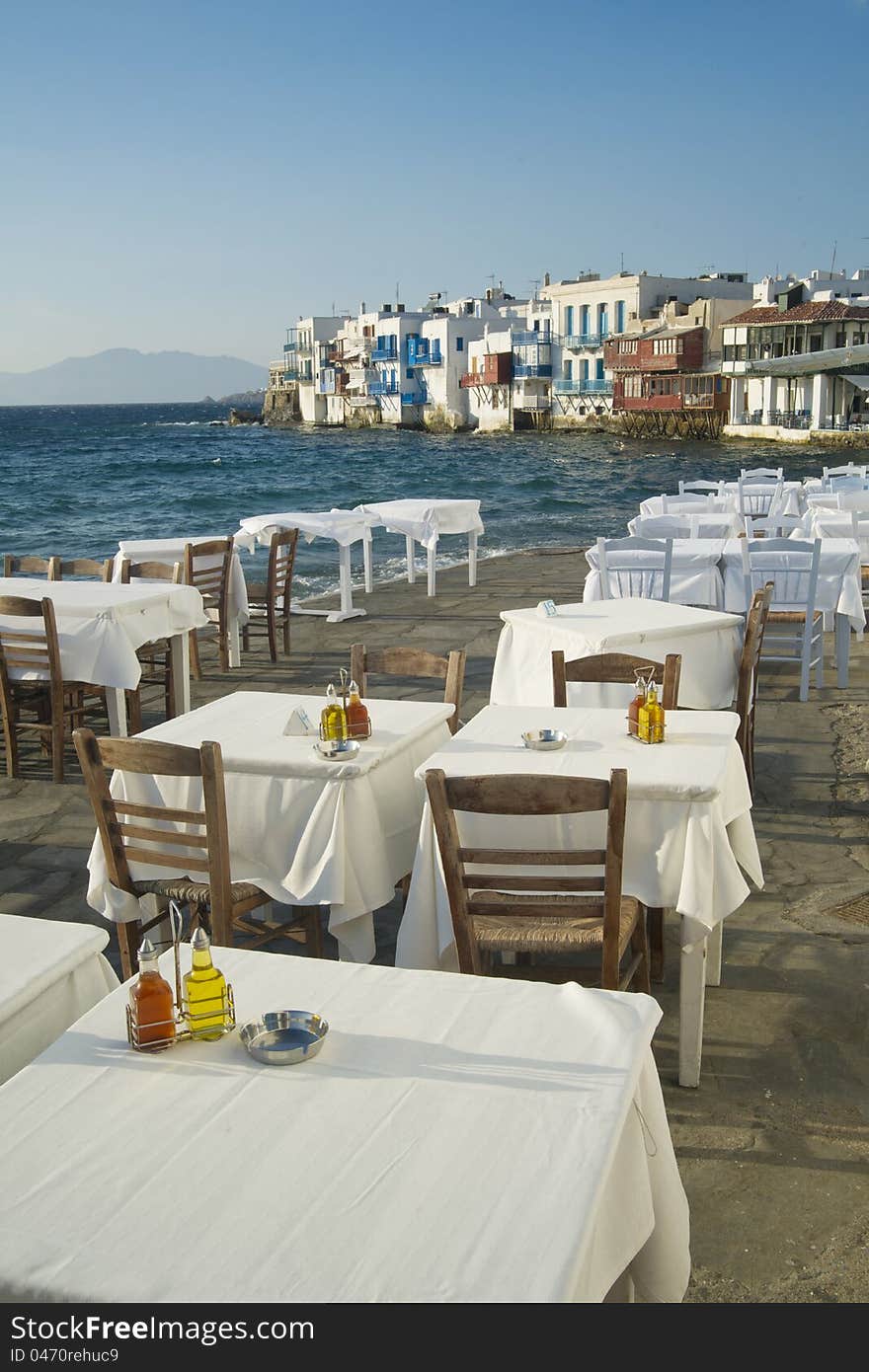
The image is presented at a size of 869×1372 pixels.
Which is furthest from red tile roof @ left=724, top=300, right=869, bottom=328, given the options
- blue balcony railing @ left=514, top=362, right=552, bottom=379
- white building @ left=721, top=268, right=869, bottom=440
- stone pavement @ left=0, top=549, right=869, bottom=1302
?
stone pavement @ left=0, top=549, right=869, bottom=1302

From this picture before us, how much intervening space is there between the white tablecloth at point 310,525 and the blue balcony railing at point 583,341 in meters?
60.1

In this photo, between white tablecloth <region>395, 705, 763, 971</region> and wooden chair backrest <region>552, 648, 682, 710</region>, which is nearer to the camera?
white tablecloth <region>395, 705, 763, 971</region>

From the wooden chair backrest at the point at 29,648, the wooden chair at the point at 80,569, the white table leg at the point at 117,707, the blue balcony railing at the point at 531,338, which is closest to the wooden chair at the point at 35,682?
the wooden chair backrest at the point at 29,648

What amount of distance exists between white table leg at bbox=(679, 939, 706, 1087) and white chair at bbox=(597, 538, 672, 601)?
4.78 m

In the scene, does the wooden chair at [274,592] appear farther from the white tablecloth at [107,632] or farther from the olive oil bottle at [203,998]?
the olive oil bottle at [203,998]

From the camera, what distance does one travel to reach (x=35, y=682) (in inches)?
271

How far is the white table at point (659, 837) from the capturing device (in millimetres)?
3445

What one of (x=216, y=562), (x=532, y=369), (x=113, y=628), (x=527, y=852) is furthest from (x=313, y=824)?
(x=532, y=369)

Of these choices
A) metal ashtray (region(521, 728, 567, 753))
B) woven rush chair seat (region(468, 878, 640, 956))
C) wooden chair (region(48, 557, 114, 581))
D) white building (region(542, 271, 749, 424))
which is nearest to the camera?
woven rush chair seat (region(468, 878, 640, 956))

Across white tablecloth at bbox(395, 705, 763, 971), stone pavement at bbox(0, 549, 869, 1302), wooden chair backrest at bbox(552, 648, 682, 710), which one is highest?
wooden chair backrest at bbox(552, 648, 682, 710)

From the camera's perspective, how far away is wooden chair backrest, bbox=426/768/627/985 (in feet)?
9.82

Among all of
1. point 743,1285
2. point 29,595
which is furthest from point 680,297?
point 743,1285

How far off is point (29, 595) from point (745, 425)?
5549 centimetres

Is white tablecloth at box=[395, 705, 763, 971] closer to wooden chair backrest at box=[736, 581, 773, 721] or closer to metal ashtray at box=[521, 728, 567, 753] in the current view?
metal ashtray at box=[521, 728, 567, 753]
